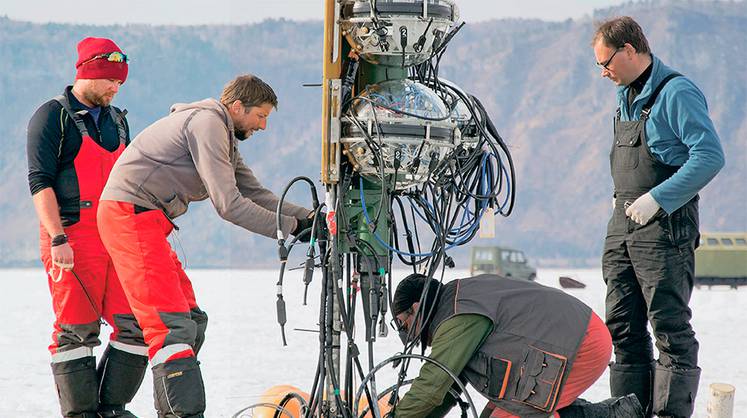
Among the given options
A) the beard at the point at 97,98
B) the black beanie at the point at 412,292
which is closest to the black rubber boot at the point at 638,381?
the black beanie at the point at 412,292

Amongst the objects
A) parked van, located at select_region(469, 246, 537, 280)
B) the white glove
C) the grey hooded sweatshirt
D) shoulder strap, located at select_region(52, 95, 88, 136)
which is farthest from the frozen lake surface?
parked van, located at select_region(469, 246, 537, 280)

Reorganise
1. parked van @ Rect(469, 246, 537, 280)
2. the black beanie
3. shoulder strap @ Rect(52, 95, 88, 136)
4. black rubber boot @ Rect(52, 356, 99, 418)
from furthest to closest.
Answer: parked van @ Rect(469, 246, 537, 280) → shoulder strap @ Rect(52, 95, 88, 136) → black rubber boot @ Rect(52, 356, 99, 418) → the black beanie

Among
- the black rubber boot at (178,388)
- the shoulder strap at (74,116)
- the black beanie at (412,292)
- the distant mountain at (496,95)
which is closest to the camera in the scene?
the black rubber boot at (178,388)

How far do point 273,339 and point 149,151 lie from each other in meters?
5.36

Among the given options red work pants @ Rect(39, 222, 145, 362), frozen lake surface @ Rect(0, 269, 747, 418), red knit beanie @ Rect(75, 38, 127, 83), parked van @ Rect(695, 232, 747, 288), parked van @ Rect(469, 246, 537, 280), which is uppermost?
red knit beanie @ Rect(75, 38, 127, 83)

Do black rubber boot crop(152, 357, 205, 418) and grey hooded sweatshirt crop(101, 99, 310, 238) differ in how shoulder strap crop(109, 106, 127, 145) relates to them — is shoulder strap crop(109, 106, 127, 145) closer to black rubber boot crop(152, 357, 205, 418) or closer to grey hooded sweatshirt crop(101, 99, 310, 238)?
grey hooded sweatshirt crop(101, 99, 310, 238)

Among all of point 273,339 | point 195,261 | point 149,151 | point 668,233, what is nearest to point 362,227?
point 149,151

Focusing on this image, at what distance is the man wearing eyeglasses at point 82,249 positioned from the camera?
3896 mm

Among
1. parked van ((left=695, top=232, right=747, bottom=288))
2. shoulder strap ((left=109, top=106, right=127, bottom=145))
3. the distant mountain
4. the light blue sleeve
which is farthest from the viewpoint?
the distant mountain

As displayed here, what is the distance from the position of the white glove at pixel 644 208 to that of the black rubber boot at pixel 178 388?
1699mm

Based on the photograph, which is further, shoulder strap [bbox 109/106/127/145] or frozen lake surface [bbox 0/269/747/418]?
frozen lake surface [bbox 0/269/747/418]

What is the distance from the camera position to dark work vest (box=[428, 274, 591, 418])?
11.8 feet

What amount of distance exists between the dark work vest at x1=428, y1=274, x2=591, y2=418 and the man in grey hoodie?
2.09ft

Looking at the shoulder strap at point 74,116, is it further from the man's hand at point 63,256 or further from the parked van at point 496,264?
the parked van at point 496,264
